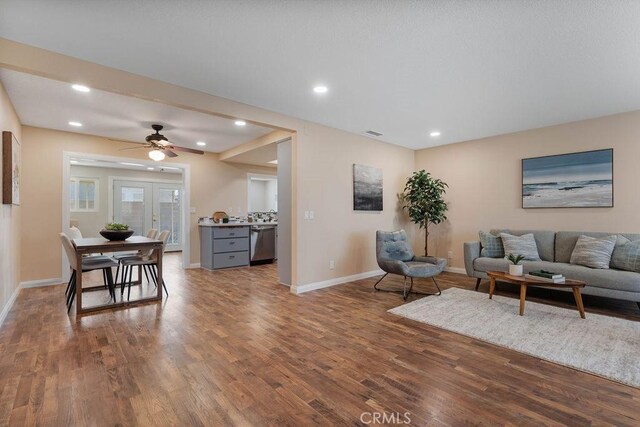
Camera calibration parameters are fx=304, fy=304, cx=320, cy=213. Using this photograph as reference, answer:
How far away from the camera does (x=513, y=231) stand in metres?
4.75

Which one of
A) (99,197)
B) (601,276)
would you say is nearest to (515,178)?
(601,276)

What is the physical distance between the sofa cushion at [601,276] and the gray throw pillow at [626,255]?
145mm

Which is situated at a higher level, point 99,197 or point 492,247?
point 99,197

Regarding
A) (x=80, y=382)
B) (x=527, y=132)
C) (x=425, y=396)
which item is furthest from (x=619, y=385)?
(x=527, y=132)

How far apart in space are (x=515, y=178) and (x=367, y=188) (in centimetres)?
242

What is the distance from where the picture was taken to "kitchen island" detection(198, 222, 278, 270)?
6.06 meters

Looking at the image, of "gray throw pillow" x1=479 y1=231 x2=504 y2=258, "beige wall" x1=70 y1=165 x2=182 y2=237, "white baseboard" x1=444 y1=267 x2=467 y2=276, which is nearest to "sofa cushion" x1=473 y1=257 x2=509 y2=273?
"gray throw pillow" x1=479 y1=231 x2=504 y2=258

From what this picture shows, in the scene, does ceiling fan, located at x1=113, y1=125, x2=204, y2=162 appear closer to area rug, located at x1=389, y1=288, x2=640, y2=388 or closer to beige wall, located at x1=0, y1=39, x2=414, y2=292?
beige wall, located at x1=0, y1=39, x2=414, y2=292

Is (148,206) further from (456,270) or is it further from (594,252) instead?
(594,252)

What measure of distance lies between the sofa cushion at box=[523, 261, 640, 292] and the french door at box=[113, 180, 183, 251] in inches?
323

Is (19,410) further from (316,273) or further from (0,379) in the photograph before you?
(316,273)

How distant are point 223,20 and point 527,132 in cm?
487

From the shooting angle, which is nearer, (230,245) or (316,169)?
(316,169)

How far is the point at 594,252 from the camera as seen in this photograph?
3.75 metres
